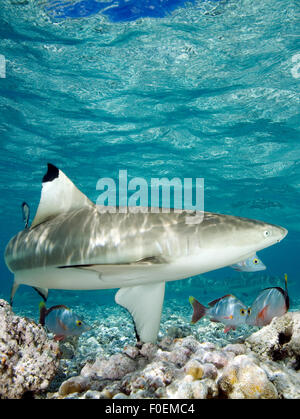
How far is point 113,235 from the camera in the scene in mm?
3281

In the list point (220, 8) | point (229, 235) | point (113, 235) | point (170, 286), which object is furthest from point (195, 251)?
point (170, 286)

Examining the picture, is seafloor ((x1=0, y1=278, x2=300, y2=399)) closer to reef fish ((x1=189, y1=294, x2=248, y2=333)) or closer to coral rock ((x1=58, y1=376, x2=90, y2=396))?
coral rock ((x1=58, y1=376, x2=90, y2=396))

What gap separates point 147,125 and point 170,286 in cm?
1793

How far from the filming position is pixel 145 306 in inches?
138

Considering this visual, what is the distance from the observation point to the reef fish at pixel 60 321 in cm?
521

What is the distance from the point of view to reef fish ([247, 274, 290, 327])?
12.8 ft

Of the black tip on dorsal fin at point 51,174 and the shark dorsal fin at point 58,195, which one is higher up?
the black tip on dorsal fin at point 51,174

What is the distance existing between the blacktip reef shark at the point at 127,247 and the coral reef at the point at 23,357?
717 mm

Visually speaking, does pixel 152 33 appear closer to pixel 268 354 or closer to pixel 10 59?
pixel 10 59

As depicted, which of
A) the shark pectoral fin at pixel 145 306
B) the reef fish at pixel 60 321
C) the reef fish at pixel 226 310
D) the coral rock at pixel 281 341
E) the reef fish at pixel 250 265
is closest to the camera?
the coral rock at pixel 281 341

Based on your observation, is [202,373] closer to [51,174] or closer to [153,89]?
[51,174]

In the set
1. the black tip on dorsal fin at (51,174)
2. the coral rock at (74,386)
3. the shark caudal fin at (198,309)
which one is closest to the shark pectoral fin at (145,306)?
the coral rock at (74,386)

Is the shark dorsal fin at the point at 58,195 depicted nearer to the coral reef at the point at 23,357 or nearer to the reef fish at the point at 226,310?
the coral reef at the point at 23,357

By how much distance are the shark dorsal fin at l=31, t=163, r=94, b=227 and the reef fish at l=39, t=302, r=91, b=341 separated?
2.15 metres
